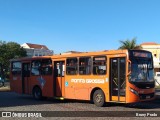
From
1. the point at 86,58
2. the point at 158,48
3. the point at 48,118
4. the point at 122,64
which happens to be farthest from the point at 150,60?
the point at 158,48

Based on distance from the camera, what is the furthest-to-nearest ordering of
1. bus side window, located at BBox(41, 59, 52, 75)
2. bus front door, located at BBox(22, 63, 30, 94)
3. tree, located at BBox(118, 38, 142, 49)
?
1. tree, located at BBox(118, 38, 142, 49)
2. bus front door, located at BBox(22, 63, 30, 94)
3. bus side window, located at BBox(41, 59, 52, 75)

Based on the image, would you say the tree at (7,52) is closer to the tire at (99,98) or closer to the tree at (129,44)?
the tree at (129,44)

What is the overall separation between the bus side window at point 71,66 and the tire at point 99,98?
6.83ft

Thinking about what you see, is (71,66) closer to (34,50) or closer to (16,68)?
(16,68)

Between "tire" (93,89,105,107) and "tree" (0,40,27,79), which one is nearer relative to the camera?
"tire" (93,89,105,107)

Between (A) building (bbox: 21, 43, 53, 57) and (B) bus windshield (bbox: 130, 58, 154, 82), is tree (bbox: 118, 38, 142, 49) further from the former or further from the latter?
(A) building (bbox: 21, 43, 53, 57)

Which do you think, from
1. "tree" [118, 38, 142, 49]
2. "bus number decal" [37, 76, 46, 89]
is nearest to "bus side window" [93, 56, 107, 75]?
"bus number decal" [37, 76, 46, 89]

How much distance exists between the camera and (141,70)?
673 inches

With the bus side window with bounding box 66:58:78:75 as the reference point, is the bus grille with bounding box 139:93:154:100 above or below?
below

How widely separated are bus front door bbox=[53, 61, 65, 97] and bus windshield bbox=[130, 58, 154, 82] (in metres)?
5.16

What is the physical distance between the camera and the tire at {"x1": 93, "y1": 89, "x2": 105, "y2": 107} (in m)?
17.7

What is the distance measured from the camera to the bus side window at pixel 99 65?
17797mm

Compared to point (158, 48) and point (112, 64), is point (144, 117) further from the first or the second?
point (158, 48)

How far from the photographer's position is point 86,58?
1884 centimetres
